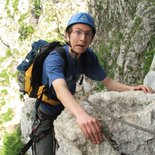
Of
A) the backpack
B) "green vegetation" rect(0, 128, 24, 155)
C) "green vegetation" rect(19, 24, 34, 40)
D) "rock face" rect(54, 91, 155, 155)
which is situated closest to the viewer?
"rock face" rect(54, 91, 155, 155)

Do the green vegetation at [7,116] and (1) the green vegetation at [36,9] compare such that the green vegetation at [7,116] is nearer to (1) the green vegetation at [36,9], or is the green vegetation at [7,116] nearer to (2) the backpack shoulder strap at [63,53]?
(1) the green vegetation at [36,9]

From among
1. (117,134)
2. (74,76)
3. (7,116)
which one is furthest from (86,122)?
(7,116)

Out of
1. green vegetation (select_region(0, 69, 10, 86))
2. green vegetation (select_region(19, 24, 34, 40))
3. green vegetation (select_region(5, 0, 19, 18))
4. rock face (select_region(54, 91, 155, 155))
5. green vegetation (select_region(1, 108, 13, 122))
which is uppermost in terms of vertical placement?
rock face (select_region(54, 91, 155, 155))

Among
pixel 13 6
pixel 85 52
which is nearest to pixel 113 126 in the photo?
pixel 85 52

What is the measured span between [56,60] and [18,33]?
19863 mm

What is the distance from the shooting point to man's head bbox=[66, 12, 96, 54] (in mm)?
4809

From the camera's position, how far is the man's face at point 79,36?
4828 mm

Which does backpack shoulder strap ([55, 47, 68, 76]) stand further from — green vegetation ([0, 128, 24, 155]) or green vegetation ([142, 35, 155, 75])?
green vegetation ([0, 128, 24, 155])

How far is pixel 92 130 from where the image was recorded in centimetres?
370

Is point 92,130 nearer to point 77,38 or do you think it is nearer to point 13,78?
point 77,38

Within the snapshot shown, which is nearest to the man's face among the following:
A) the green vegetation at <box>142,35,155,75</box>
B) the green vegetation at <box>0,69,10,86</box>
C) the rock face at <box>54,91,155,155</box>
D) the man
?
the man

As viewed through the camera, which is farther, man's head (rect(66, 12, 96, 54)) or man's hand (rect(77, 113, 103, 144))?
man's head (rect(66, 12, 96, 54))

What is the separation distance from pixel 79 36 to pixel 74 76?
0.65 m

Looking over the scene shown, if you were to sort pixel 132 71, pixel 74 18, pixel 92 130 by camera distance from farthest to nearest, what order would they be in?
pixel 132 71 < pixel 74 18 < pixel 92 130
